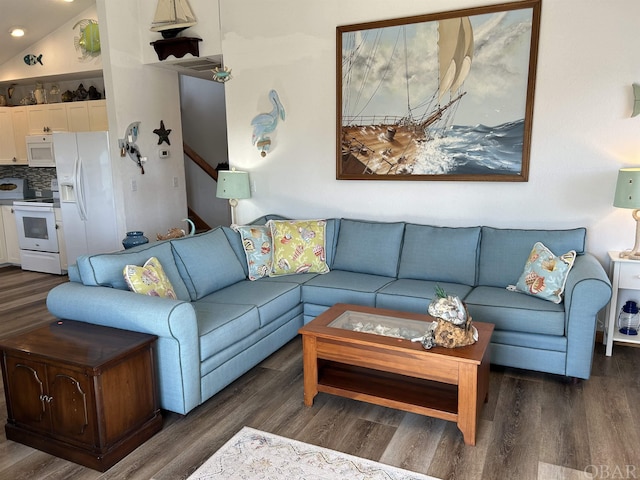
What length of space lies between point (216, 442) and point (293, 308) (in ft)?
4.43

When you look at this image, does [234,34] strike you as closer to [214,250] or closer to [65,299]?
[214,250]

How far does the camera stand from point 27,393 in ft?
7.68

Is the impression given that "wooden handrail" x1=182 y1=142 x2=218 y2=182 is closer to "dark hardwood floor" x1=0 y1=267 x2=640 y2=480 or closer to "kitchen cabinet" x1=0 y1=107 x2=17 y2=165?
"kitchen cabinet" x1=0 y1=107 x2=17 y2=165

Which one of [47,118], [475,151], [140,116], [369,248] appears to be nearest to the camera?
[475,151]

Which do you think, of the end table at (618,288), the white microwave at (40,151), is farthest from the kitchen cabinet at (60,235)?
the end table at (618,288)

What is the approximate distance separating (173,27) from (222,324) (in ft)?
11.2

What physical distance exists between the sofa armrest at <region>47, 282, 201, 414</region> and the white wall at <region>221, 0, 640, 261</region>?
232cm

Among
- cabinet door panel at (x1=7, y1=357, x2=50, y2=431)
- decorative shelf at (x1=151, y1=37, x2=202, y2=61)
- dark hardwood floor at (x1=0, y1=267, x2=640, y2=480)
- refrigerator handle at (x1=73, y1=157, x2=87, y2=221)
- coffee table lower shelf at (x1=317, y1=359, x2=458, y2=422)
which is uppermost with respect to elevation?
decorative shelf at (x1=151, y1=37, x2=202, y2=61)

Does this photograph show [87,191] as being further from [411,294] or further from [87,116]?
[411,294]

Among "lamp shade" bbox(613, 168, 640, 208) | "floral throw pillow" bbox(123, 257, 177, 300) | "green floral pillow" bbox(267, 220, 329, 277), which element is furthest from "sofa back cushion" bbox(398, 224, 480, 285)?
"floral throw pillow" bbox(123, 257, 177, 300)

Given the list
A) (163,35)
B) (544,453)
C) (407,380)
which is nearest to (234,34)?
(163,35)

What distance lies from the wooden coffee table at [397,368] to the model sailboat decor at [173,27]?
11.1 feet

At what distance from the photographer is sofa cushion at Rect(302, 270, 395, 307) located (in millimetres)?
3469

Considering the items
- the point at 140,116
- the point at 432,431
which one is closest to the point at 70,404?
the point at 432,431
